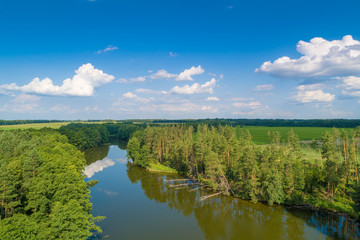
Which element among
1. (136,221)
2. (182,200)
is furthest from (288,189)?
(136,221)

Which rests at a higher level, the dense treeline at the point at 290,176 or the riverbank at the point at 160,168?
the dense treeline at the point at 290,176

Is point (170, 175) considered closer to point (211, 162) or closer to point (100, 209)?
point (211, 162)

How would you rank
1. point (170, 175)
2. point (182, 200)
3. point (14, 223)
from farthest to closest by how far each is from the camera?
point (170, 175), point (182, 200), point (14, 223)

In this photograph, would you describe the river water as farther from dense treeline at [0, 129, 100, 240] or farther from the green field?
the green field

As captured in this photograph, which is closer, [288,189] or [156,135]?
[288,189]

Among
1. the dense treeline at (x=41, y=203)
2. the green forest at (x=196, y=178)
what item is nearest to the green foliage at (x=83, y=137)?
the green forest at (x=196, y=178)

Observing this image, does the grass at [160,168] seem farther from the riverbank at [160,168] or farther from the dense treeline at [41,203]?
the dense treeline at [41,203]

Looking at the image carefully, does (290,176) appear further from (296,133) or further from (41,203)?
(296,133)

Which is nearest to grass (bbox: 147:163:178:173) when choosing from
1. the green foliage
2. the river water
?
the river water
